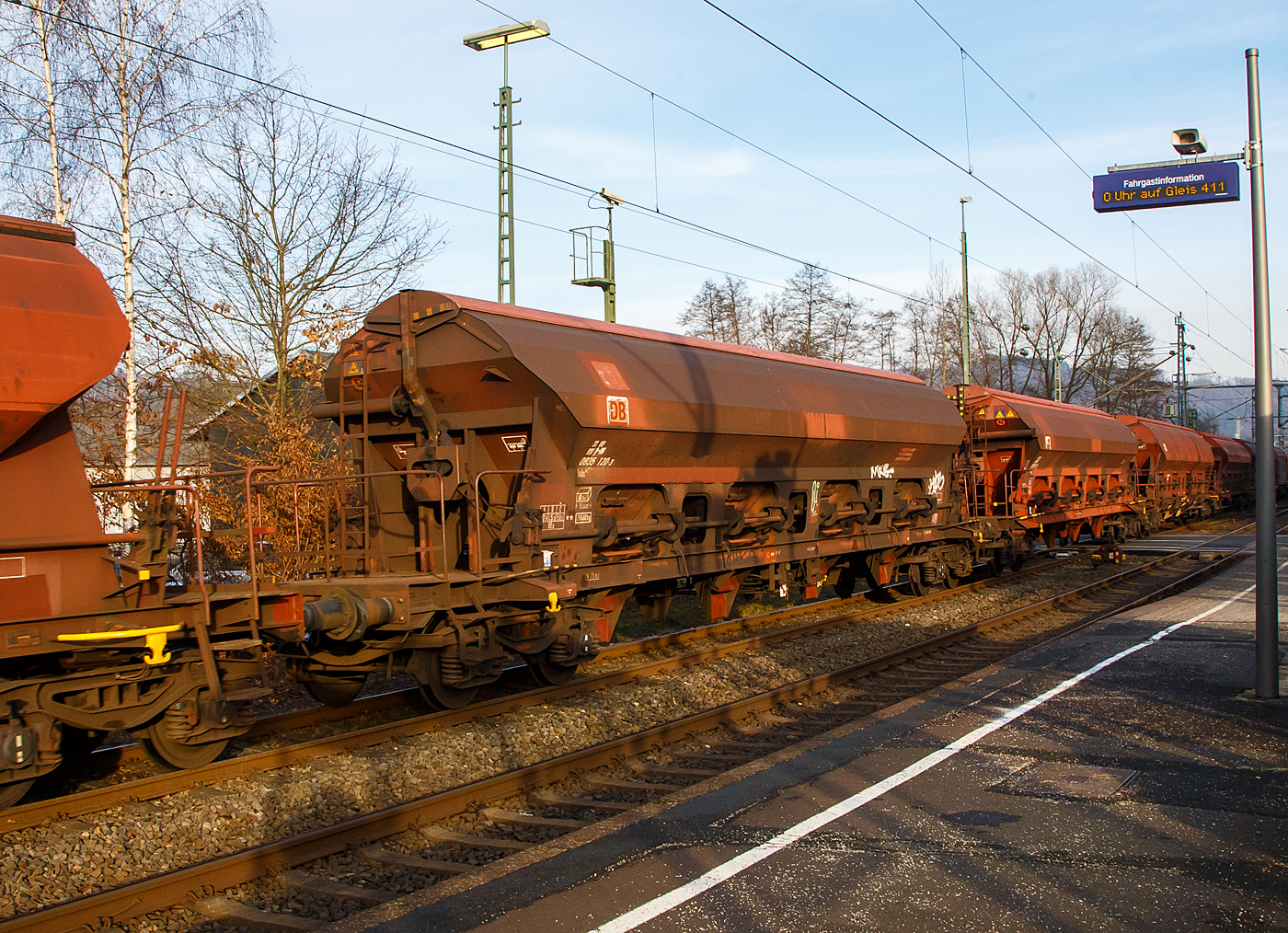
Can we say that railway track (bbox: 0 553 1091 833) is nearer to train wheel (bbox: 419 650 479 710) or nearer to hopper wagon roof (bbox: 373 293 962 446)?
train wheel (bbox: 419 650 479 710)

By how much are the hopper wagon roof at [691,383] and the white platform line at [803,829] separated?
4.24 metres

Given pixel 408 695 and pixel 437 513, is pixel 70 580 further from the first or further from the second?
pixel 408 695

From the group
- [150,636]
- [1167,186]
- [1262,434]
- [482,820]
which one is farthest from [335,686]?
[1167,186]

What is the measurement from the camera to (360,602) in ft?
26.4

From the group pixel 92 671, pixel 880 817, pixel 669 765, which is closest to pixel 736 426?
pixel 669 765

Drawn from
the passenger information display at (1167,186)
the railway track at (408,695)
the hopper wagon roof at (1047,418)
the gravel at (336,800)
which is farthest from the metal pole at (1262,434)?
the hopper wagon roof at (1047,418)

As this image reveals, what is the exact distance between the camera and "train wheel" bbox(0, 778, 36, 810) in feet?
20.0

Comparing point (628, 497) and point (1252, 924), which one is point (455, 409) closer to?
point (628, 497)

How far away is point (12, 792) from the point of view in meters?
6.14

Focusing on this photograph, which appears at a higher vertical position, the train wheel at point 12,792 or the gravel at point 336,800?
the train wheel at point 12,792

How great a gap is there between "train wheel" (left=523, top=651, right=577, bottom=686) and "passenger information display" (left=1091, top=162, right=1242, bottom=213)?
293 inches

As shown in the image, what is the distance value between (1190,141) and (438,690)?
887cm

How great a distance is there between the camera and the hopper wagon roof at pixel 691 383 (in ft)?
30.5

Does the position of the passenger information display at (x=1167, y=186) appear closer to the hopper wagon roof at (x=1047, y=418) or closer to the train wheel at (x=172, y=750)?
the hopper wagon roof at (x=1047, y=418)
